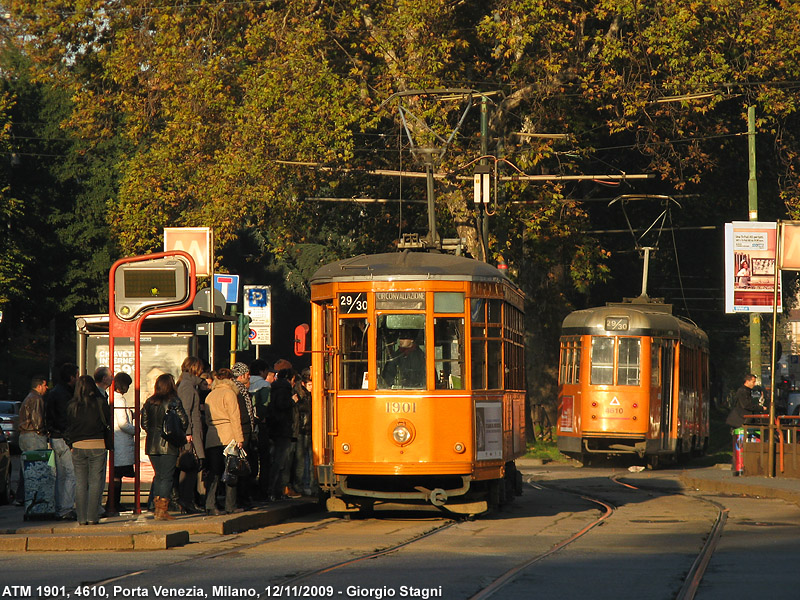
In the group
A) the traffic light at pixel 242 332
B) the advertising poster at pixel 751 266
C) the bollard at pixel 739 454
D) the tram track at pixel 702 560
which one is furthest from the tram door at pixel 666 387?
the traffic light at pixel 242 332

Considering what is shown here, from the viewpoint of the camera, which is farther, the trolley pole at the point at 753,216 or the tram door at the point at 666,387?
the trolley pole at the point at 753,216

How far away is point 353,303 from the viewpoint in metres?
15.8

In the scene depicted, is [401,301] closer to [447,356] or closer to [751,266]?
[447,356]

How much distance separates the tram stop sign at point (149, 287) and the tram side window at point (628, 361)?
14.9 metres

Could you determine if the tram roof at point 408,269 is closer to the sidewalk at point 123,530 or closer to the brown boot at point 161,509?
the sidewalk at point 123,530

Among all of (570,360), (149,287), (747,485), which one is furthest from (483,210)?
(149,287)

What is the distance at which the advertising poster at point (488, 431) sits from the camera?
1577cm

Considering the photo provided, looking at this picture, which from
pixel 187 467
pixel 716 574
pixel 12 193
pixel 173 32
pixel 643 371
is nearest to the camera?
pixel 716 574

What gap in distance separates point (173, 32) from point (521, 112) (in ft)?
26.1

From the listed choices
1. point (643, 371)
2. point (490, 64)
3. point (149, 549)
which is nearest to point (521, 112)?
point (490, 64)

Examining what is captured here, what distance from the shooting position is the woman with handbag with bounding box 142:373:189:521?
14.0 meters

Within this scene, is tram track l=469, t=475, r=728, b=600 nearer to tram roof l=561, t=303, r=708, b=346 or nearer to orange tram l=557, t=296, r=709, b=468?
orange tram l=557, t=296, r=709, b=468

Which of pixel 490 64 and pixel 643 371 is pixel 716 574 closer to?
pixel 643 371

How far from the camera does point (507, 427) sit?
1717cm
